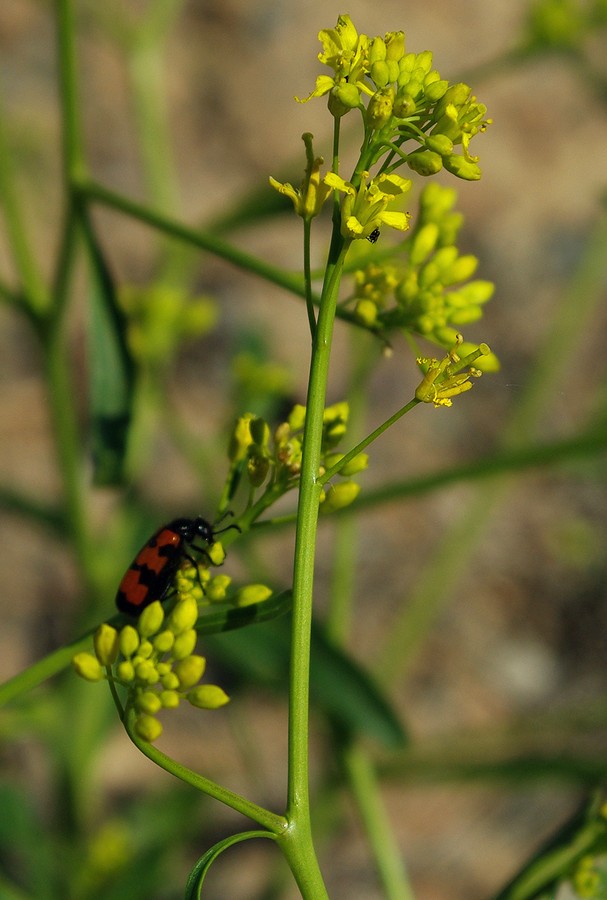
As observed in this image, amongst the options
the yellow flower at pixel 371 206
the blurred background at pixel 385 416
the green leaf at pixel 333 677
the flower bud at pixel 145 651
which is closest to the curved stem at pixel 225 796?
the flower bud at pixel 145 651

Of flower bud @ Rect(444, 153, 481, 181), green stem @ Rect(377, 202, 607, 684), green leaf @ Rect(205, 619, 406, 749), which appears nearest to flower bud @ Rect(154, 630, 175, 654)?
flower bud @ Rect(444, 153, 481, 181)

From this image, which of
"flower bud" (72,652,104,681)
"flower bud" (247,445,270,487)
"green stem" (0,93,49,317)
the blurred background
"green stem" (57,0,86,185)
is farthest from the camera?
the blurred background

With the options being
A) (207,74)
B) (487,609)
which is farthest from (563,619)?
(207,74)

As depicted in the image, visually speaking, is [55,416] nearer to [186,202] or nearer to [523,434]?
[523,434]

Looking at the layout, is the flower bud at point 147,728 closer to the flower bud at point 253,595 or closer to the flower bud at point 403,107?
the flower bud at point 253,595

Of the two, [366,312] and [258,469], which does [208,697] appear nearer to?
[258,469]

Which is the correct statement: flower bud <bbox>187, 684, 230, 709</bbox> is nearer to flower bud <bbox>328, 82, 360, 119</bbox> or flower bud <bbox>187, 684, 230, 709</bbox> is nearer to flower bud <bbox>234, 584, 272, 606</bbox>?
flower bud <bbox>234, 584, 272, 606</bbox>
